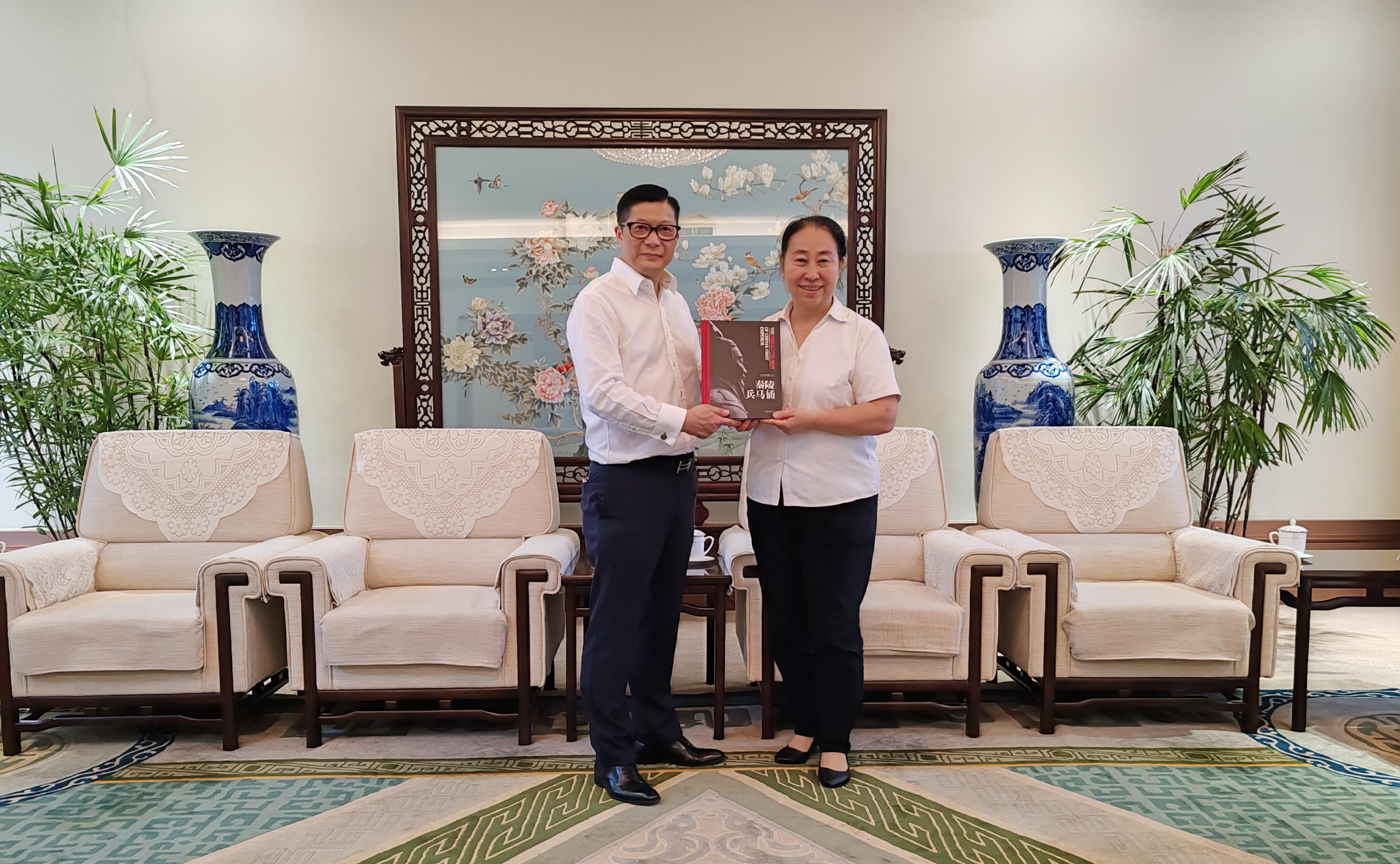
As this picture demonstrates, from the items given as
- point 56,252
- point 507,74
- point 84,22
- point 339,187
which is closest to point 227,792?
point 56,252

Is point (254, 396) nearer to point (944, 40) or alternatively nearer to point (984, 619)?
point (984, 619)

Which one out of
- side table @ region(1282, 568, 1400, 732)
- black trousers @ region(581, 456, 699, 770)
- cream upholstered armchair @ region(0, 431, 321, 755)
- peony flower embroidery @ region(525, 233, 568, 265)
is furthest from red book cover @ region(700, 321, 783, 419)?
peony flower embroidery @ region(525, 233, 568, 265)

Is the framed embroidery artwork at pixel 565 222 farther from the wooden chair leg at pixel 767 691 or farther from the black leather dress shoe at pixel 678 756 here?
the black leather dress shoe at pixel 678 756

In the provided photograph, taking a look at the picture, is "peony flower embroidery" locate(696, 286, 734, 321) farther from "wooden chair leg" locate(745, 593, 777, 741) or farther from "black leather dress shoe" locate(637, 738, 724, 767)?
"black leather dress shoe" locate(637, 738, 724, 767)

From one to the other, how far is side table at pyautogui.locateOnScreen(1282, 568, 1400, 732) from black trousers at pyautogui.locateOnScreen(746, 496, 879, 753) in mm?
1470

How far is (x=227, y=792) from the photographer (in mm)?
2371

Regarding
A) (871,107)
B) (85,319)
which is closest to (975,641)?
(871,107)

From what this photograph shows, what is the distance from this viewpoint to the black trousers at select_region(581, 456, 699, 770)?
2254 millimetres

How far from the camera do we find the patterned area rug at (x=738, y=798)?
2051 millimetres

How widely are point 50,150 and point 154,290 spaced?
1.04m

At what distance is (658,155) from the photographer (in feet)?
13.7

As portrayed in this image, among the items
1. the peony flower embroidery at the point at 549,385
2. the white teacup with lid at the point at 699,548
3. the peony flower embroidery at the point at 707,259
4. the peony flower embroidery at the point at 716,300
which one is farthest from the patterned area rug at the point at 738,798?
the peony flower embroidery at the point at 707,259

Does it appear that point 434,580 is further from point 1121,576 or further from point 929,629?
point 1121,576

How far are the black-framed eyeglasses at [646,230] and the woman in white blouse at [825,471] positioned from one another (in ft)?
1.05
